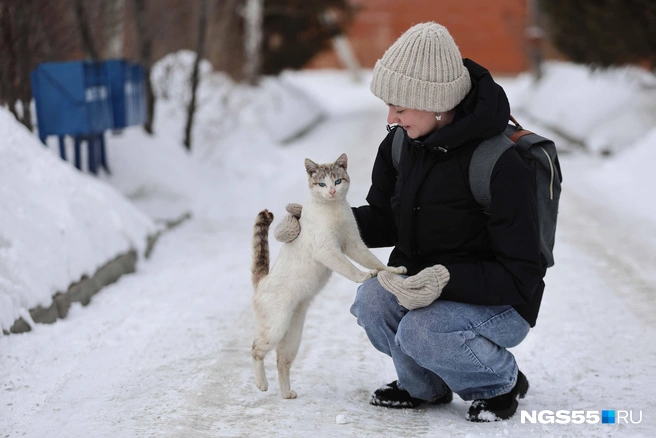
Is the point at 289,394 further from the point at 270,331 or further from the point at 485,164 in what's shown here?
the point at 485,164

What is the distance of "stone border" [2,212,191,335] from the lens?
5062mm

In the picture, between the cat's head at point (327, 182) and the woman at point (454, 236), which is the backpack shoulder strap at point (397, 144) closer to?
the woman at point (454, 236)

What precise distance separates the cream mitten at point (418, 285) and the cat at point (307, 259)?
0.19 meters

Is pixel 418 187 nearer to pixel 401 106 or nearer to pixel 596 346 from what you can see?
pixel 401 106

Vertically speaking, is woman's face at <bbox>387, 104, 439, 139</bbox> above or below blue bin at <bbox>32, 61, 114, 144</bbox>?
above

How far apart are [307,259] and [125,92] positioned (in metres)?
6.11

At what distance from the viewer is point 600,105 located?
1719cm

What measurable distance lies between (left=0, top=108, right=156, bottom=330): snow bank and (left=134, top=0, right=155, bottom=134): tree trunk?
139 inches

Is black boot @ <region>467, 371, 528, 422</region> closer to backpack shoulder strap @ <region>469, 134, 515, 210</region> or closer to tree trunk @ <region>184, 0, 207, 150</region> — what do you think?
backpack shoulder strap @ <region>469, 134, 515, 210</region>

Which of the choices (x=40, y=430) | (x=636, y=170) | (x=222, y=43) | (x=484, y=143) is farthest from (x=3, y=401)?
(x=222, y=43)

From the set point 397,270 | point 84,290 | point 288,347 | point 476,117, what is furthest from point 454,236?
point 84,290

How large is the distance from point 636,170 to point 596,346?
6975mm

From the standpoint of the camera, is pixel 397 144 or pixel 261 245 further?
pixel 261 245

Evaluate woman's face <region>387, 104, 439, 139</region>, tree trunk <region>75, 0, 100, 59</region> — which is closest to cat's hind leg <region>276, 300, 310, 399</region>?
woman's face <region>387, 104, 439, 139</region>
